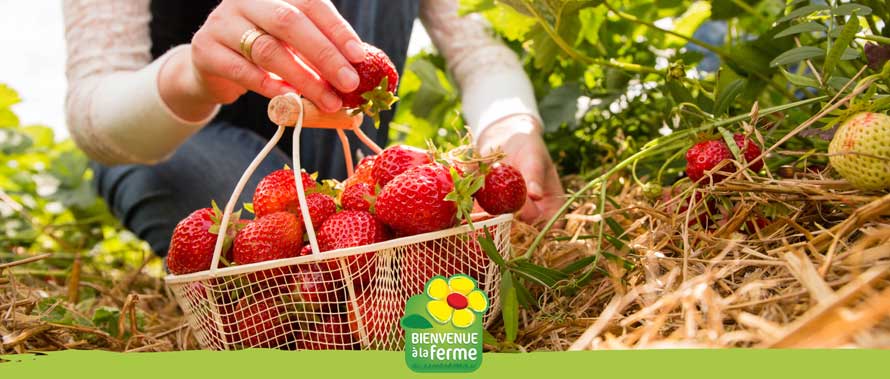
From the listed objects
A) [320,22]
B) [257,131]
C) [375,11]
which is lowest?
[257,131]

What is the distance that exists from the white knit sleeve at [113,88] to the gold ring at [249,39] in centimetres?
29

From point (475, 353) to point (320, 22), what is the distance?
1.19ft

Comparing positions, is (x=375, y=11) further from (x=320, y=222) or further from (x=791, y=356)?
(x=791, y=356)

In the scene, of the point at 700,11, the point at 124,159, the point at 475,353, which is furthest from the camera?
the point at 700,11

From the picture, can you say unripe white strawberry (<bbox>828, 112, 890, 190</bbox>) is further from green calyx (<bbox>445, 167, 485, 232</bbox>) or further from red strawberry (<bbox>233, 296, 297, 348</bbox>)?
red strawberry (<bbox>233, 296, 297, 348</bbox>)

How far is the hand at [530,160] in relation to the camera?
2.96ft

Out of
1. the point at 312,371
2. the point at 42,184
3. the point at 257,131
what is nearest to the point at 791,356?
the point at 312,371

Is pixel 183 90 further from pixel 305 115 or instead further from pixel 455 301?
pixel 455 301

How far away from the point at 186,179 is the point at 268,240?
631 mm

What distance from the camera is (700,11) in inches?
48.0

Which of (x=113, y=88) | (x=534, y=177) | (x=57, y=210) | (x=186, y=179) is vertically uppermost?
(x=113, y=88)

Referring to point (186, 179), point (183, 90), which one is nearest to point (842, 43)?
point (183, 90)

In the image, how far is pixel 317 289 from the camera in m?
0.59

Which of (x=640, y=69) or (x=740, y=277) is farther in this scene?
(x=640, y=69)
